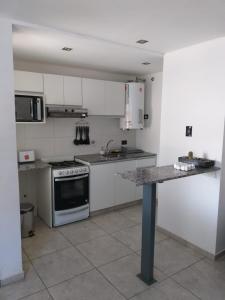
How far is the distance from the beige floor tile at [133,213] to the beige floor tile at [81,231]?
620 mm

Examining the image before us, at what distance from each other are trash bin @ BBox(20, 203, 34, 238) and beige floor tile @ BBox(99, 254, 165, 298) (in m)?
1.23

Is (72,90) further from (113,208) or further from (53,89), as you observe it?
(113,208)

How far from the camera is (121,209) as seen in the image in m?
4.14

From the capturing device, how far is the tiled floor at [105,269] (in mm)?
2141

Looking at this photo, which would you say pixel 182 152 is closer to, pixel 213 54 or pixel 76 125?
pixel 213 54

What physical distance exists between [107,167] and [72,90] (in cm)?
131

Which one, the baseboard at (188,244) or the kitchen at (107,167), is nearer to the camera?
the kitchen at (107,167)

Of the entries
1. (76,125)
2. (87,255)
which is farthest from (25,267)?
(76,125)

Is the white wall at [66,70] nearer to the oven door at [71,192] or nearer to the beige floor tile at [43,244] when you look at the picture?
the oven door at [71,192]

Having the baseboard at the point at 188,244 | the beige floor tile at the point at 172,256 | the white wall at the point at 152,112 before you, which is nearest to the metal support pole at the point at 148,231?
the beige floor tile at the point at 172,256

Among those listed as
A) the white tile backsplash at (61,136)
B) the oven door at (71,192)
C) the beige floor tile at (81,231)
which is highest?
the white tile backsplash at (61,136)

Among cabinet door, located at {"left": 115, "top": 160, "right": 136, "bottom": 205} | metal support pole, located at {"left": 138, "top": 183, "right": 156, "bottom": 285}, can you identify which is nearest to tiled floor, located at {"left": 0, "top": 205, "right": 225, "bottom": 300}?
metal support pole, located at {"left": 138, "top": 183, "right": 156, "bottom": 285}

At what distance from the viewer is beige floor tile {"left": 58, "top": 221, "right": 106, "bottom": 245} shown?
3.11 m

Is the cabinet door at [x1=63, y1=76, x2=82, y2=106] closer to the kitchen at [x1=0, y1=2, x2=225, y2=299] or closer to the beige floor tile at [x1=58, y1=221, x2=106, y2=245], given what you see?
the kitchen at [x1=0, y1=2, x2=225, y2=299]
